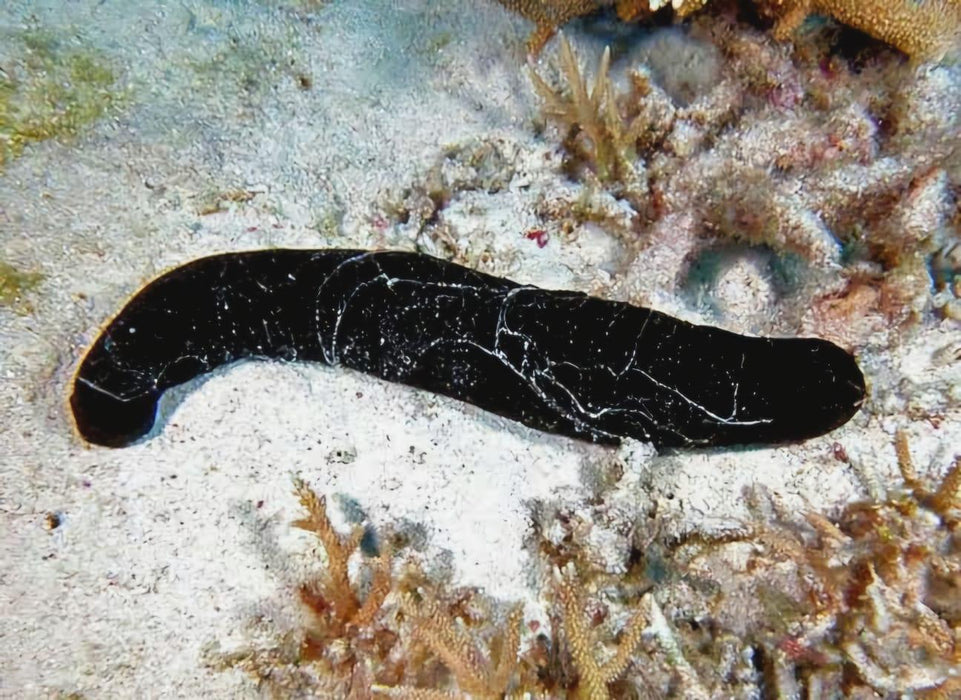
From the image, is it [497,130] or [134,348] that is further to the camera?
[497,130]

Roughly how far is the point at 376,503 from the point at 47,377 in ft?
4.82

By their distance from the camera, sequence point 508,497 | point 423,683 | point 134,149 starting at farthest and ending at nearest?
point 134,149 → point 508,497 → point 423,683

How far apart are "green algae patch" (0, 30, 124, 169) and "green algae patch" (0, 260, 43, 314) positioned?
0.56m

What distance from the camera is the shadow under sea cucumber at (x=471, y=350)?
255cm

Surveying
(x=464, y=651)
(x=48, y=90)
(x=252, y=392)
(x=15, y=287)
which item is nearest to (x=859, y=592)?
(x=464, y=651)

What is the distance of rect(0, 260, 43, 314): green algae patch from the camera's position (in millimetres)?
2807

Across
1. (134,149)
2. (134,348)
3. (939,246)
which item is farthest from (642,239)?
(134,149)

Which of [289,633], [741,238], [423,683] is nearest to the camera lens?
[423,683]

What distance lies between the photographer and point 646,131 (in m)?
3.07

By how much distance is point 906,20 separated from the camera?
2.64 meters

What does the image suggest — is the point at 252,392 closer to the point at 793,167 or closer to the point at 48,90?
the point at 48,90

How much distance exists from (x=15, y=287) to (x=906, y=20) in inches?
152

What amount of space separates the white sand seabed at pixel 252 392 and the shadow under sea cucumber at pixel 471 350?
131mm

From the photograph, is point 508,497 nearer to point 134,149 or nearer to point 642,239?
point 642,239
